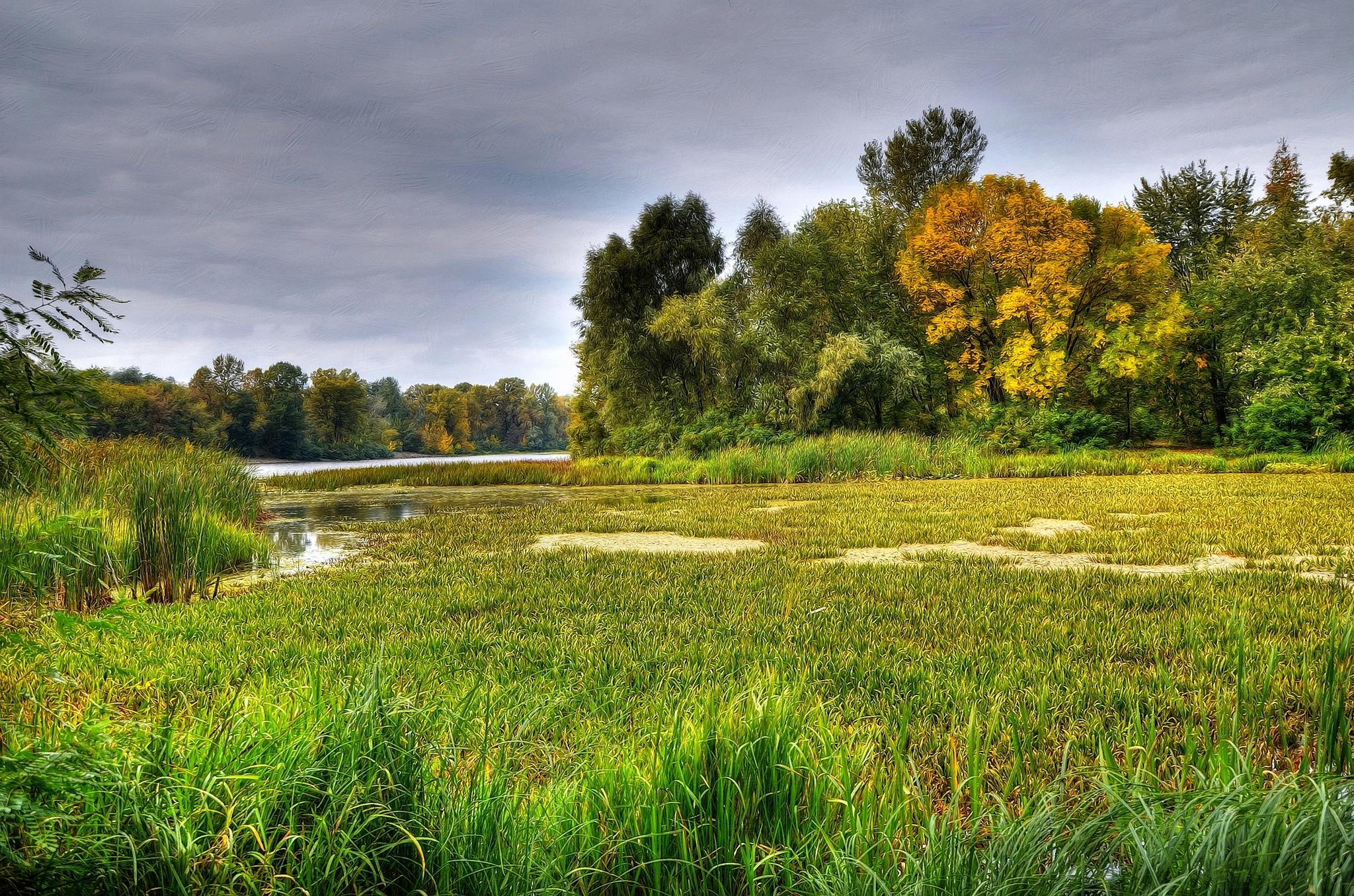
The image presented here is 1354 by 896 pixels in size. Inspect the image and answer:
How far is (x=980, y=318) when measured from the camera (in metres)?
25.6

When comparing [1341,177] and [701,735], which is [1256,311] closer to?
[1341,177]

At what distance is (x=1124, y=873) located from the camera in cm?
143

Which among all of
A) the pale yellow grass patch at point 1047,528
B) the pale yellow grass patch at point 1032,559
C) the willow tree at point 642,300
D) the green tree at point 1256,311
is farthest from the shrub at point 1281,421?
the willow tree at point 642,300

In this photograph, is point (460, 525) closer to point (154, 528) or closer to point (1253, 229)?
point (154, 528)

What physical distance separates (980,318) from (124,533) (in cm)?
2742

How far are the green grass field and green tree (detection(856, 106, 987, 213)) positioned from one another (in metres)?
33.3

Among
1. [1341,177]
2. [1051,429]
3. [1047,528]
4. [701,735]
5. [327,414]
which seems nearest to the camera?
[701,735]

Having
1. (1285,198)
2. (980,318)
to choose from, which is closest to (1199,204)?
(1285,198)

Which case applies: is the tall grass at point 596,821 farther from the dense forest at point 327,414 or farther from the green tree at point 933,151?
the green tree at point 933,151

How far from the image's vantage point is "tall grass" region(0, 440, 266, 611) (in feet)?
16.1

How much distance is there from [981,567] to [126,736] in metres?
6.26

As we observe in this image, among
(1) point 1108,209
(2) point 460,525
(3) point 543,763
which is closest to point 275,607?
(3) point 543,763

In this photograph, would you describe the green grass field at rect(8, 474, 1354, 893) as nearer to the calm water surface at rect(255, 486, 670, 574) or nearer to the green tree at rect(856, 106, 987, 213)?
the calm water surface at rect(255, 486, 670, 574)

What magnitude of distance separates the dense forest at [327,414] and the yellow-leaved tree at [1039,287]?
1019 inches
